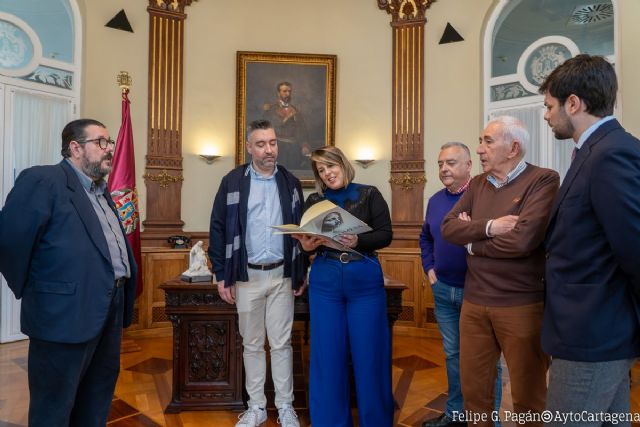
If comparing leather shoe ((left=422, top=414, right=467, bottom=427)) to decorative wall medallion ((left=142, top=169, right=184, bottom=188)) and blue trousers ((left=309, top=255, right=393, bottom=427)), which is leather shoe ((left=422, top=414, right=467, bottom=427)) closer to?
blue trousers ((left=309, top=255, right=393, bottom=427))

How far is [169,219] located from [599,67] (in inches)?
203

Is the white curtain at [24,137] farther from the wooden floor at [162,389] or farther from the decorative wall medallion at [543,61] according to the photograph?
the decorative wall medallion at [543,61]

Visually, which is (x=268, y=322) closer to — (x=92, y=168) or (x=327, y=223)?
(x=327, y=223)

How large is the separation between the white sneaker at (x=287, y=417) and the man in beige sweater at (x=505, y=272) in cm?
111

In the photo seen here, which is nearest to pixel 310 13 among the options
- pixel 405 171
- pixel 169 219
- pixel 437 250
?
pixel 405 171

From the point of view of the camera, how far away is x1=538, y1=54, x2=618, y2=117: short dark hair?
4.74ft

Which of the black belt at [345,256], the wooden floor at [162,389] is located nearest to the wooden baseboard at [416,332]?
the wooden floor at [162,389]

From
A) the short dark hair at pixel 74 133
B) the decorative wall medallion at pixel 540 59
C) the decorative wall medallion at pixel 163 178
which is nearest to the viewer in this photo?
the short dark hair at pixel 74 133

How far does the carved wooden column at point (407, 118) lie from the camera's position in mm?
5914

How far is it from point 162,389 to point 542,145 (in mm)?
4779

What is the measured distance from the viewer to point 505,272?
1.89m

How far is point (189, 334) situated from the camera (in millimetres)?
3152

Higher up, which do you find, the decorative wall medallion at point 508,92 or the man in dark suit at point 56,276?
the decorative wall medallion at point 508,92

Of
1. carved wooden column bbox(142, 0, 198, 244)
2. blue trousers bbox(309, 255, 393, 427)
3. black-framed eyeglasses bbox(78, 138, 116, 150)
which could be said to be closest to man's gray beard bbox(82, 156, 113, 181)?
black-framed eyeglasses bbox(78, 138, 116, 150)
